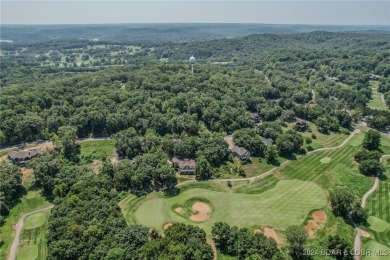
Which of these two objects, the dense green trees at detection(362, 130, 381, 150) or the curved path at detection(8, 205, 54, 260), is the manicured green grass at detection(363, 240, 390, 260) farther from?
the curved path at detection(8, 205, 54, 260)

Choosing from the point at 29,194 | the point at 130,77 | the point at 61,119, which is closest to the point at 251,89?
the point at 130,77

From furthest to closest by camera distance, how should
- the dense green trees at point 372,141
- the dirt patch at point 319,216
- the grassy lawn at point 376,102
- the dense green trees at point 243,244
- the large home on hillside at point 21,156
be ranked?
1. the grassy lawn at point 376,102
2. the dense green trees at point 372,141
3. the large home on hillside at point 21,156
4. the dirt patch at point 319,216
5. the dense green trees at point 243,244

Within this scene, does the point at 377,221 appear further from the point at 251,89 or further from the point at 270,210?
the point at 251,89

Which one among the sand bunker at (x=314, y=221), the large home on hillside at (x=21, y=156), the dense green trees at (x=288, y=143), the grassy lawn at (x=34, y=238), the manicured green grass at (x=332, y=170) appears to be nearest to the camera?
the grassy lawn at (x=34, y=238)

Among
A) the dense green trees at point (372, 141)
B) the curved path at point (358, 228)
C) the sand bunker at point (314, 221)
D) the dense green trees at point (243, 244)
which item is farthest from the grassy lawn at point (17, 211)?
the dense green trees at point (372, 141)

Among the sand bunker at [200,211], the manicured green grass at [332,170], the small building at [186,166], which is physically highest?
the small building at [186,166]

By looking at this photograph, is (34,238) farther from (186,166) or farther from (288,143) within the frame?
(288,143)

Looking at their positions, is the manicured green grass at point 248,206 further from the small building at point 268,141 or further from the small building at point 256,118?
the small building at point 256,118
